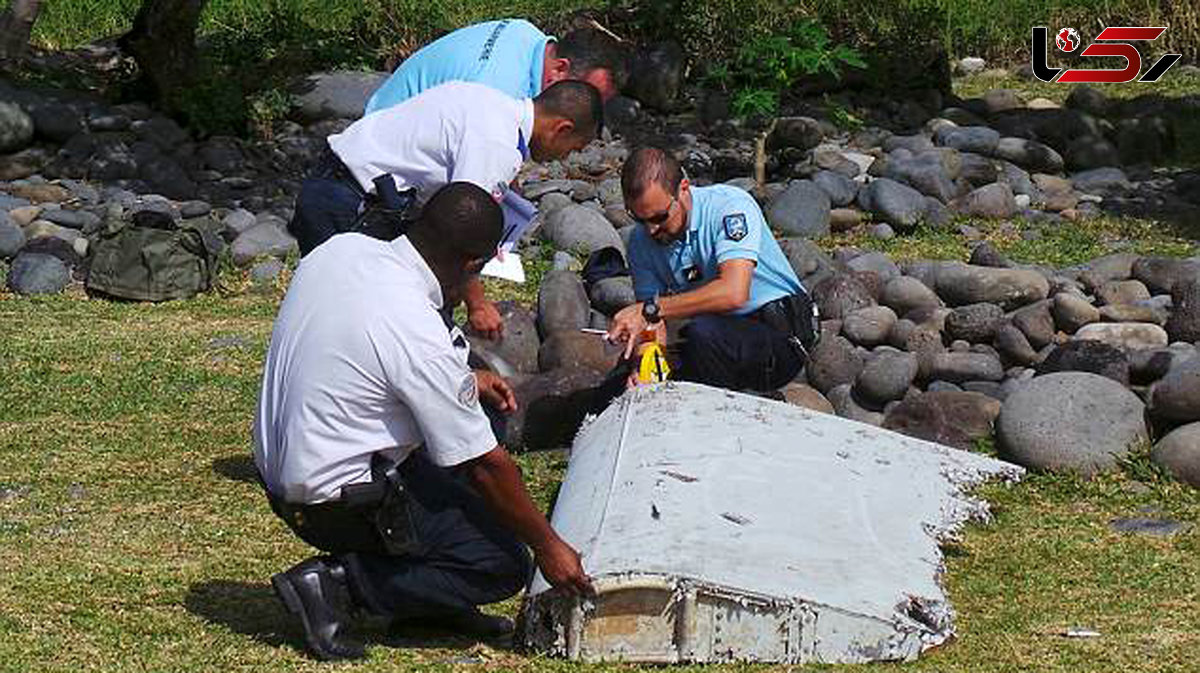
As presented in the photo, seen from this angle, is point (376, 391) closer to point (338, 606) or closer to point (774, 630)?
point (338, 606)

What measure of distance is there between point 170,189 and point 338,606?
9207mm

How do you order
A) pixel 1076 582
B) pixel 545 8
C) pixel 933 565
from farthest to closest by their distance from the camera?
1. pixel 545 8
2. pixel 1076 582
3. pixel 933 565

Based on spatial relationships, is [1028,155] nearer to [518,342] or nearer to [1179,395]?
[518,342]

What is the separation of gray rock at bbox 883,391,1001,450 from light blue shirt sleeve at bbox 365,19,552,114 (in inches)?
71.4

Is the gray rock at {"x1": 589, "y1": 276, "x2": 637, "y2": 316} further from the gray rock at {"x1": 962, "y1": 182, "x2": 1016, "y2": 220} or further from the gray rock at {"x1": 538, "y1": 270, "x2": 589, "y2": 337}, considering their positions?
the gray rock at {"x1": 962, "y1": 182, "x2": 1016, "y2": 220}

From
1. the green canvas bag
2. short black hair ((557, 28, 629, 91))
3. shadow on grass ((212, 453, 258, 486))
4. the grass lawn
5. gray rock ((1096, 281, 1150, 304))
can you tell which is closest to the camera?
the grass lawn

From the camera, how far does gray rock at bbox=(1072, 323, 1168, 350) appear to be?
9.07 m

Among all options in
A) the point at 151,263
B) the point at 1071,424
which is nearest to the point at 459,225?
the point at 1071,424

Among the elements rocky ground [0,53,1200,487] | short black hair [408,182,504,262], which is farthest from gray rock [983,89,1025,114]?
short black hair [408,182,504,262]

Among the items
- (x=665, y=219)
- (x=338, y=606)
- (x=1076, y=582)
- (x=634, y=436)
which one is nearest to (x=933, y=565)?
(x=1076, y=582)

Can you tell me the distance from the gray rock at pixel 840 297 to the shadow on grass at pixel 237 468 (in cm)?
252

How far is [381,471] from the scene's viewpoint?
5746 millimetres

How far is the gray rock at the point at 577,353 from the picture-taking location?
897 centimetres

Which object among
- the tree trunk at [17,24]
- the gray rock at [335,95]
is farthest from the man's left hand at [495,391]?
the gray rock at [335,95]
